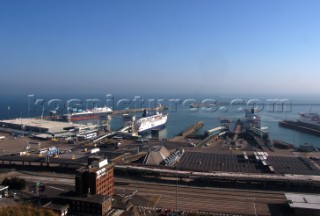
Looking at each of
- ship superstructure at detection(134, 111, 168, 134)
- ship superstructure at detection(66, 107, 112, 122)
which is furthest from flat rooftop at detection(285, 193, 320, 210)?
ship superstructure at detection(66, 107, 112, 122)

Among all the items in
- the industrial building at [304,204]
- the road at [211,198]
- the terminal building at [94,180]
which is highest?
the terminal building at [94,180]

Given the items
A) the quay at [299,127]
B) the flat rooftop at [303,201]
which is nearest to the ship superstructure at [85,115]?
the quay at [299,127]

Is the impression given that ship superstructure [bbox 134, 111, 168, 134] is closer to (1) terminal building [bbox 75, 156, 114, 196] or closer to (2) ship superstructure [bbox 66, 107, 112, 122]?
(2) ship superstructure [bbox 66, 107, 112, 122]

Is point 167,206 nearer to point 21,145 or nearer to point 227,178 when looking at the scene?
point 227,178

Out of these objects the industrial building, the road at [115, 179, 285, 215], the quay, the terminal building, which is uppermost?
the terminal building

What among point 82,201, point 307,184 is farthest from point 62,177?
point 307,184

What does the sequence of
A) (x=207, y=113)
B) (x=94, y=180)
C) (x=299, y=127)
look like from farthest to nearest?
(x=207, y=113)
(x=299, y=127)
(x=94, y=180)

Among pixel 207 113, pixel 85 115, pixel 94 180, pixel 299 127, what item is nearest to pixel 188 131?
pixel 299 127

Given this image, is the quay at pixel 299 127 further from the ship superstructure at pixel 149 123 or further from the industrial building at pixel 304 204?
the industrial building at pixel 304 204

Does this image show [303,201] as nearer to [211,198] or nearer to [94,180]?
[211,198]
